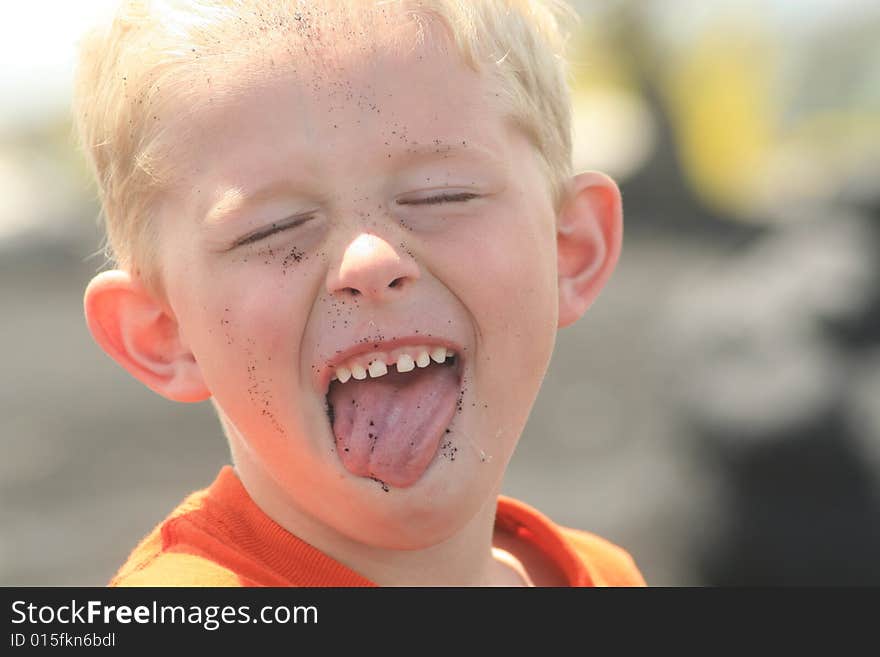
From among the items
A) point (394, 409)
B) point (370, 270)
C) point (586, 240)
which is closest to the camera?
point (370, 270)

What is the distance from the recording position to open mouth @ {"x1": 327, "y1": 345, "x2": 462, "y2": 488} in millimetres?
1786

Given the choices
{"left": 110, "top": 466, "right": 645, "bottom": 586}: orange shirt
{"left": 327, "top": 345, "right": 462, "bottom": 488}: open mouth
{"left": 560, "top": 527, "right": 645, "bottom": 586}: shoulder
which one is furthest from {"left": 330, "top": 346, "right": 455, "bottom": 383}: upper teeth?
{"left": 560, "top": 527, "right": 645, "bottom": 586}: shoulder

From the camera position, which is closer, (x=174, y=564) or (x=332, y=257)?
(x=332, y=257)

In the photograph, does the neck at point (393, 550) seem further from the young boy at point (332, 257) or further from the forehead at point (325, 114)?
the forehead at point (325, 114)

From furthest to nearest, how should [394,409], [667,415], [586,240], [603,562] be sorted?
1. [667,415]
2. [603,562]
3. [586,240]
4. [394,409]

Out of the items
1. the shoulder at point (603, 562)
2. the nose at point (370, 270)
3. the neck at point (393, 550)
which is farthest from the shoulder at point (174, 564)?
the shoulder at point (603, 562)

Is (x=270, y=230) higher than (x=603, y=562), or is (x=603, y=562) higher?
(x=270, y=230)

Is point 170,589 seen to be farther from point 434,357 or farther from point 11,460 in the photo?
point 11,460

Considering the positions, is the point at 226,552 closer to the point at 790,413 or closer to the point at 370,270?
the point at 370,270

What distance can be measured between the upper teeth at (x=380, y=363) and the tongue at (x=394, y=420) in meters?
0.04

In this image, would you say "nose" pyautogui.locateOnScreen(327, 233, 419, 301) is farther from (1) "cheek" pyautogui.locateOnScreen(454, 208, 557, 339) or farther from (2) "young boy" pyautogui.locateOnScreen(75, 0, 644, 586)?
(1) "cheek" pyautogui.locateOnScreen(454, 208, 557, 339)

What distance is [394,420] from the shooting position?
1.81 metres

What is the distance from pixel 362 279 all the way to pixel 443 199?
0.22 metres

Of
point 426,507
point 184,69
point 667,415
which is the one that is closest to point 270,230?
point 184,69
